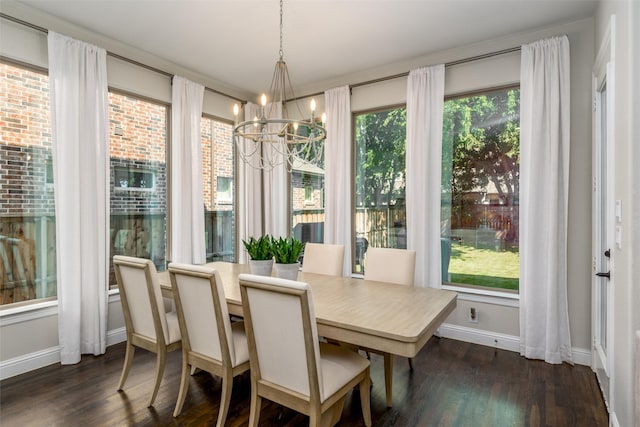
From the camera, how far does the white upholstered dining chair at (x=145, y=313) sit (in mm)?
2244

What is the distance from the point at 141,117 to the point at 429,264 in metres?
3.42

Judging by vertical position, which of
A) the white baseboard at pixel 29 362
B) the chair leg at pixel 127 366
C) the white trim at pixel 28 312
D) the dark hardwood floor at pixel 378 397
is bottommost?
the dark hardwood floor at pixel 378 397

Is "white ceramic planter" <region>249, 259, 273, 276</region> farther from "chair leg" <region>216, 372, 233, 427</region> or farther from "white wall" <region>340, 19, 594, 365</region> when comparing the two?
"white wall" <region>340, 19, 594, 365</region>

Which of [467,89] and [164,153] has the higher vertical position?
[467,89]

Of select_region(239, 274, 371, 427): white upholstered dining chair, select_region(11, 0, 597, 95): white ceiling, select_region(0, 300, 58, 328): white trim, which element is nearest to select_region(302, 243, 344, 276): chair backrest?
select_region(239, 274, 371, 427): white upholstered dining chair

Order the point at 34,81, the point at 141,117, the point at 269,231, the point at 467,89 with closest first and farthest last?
the point at 34,81 → the point at 467,89 → the point at 141,117 → the point at 269,231

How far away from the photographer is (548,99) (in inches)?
116

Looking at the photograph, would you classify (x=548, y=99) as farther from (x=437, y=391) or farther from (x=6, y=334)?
(x=6, y=334)

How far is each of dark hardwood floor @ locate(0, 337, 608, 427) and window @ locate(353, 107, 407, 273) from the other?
57.6 inches

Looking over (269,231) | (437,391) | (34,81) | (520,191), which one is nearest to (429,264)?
(520,191)

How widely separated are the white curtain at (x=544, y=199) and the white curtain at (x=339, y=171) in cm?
180

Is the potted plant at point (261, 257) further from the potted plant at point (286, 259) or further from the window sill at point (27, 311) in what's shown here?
the window sill at point (27, 311)

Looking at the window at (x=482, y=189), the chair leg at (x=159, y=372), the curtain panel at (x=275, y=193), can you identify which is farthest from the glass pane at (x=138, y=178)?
the window at (x=482, y=189)

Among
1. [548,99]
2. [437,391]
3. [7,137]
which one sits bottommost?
[437,391]
